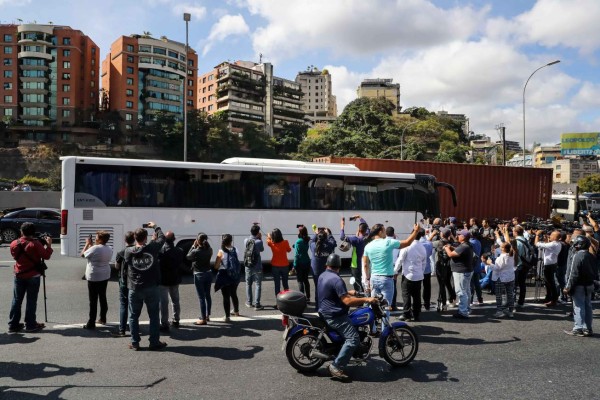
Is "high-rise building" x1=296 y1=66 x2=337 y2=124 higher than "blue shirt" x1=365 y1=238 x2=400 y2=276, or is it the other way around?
"high-rise building" x1=296 y1=66 x2=337 y2=124

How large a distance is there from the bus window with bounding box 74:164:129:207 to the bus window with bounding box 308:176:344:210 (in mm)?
5765

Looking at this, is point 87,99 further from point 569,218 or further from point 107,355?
point 107,355

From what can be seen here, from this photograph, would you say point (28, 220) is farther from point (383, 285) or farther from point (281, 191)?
point (383, 285)

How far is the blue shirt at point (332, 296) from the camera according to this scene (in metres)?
5.90

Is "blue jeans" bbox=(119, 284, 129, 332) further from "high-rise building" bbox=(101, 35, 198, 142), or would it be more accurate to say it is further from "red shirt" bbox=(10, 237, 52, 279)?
"high-rise building" bbox=(101, 35, 198, 142)

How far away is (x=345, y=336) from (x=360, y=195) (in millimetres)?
10314

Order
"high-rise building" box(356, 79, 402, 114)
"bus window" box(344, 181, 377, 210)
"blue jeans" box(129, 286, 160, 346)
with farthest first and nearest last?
"high-rise building" box(356, 79, 402, 114) < "bus window" box(344, 181, 377, 210) < "blue jeans" box(129, 286, 160, 346)

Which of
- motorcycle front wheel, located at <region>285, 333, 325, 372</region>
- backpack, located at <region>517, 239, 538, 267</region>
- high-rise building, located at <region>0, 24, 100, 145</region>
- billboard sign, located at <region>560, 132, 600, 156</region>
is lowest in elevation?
motorcycle front wheel, located at <region>285, 333, 325, 372</region>

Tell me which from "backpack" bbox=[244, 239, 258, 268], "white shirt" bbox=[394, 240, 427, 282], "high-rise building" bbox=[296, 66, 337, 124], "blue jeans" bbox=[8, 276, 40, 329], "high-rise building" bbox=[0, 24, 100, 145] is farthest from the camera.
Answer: "high-rise building" bbox=[296, 66, 337, 124]

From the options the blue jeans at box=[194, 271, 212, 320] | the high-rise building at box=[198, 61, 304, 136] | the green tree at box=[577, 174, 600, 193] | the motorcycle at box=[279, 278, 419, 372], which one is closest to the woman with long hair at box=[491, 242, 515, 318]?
the motorcycle at box=[279, 278, 419, 372]

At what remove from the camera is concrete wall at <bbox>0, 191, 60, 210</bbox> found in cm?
3231

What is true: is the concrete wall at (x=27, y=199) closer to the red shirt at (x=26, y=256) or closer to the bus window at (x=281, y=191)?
the bus window at (x=281, y=191)

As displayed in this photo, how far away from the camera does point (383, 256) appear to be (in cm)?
786

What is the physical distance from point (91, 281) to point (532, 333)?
782cm
